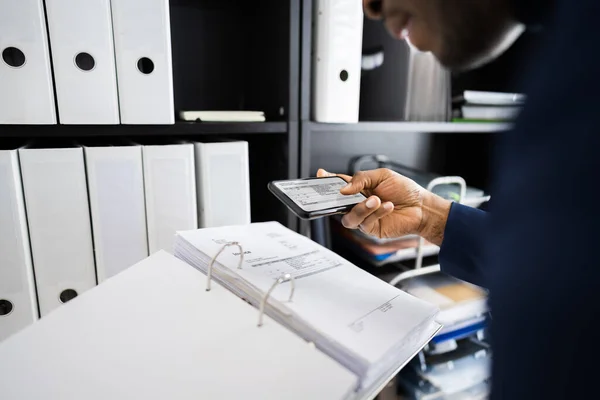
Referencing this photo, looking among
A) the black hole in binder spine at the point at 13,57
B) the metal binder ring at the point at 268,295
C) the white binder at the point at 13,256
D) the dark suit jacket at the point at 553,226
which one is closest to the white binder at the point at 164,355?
the metal binder ring at the point at 268,295

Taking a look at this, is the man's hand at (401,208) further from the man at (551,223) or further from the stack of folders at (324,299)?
the man at (551,223)

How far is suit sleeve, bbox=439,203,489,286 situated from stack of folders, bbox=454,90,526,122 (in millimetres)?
441

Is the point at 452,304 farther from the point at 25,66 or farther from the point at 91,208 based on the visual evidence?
the point at 25,66

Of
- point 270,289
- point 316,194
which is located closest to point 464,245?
point 316,194

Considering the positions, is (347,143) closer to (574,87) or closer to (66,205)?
(66,205)

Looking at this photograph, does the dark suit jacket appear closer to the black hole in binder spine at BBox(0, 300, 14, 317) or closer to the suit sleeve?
the suit sleeve

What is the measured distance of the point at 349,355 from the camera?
0.35m

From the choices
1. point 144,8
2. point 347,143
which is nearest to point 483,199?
point 347,143

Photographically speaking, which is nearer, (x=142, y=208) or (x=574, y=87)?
(x=574, y=87)

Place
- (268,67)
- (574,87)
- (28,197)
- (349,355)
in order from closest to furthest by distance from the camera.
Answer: (574,87) → (349,355) → (28,197) → (268,67)

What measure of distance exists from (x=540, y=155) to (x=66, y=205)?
66cm

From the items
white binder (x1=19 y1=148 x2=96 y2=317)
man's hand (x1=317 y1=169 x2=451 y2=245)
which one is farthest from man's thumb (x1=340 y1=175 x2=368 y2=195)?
white binder (x1=19 y1=148 x2=96 y2=317)

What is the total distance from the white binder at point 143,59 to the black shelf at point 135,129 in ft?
0.06

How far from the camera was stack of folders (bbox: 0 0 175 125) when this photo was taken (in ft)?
1.86
